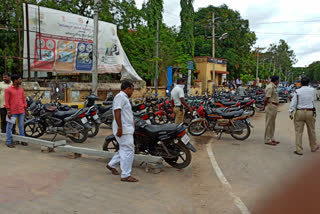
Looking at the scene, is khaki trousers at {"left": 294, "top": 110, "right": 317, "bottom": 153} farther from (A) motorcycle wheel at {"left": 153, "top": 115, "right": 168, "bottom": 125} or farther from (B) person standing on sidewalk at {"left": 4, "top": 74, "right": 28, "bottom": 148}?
(B) person standing on sidewalk at {"left": 4, "top": 74, "right": 28, "bottom": 148}

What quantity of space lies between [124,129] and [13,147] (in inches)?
150

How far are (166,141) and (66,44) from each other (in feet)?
45.6

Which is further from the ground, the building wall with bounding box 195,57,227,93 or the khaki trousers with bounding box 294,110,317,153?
the building wall with bounding box 195,57,227,93

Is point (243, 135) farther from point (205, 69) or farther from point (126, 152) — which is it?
point (205, 69)

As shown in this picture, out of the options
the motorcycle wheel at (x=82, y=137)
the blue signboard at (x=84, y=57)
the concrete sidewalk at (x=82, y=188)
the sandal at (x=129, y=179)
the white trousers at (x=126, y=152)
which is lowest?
the concrete sidewalk at (x=82, y=188)

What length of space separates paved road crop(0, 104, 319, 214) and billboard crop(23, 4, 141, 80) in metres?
10.5

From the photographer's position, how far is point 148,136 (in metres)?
5.24

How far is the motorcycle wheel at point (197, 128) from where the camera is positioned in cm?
840

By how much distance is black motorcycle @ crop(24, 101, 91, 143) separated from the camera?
709cm

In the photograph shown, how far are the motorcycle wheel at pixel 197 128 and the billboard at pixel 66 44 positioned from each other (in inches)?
385

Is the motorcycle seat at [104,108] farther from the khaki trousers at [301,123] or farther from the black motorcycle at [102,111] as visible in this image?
the khaki trousers at [301,123]

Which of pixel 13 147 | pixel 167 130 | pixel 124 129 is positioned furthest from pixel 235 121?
pixel 13 147

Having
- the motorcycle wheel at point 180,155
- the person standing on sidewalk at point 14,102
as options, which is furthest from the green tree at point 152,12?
the motorcycle wheel at point 180,155

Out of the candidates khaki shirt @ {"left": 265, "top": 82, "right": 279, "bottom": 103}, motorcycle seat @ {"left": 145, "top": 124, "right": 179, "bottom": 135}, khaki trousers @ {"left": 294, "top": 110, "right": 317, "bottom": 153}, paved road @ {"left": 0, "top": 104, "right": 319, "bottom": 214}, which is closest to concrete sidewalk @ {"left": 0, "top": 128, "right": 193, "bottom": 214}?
paved road @ {"left": 0, "top": 104, "right": 319, "bottom": 214}
